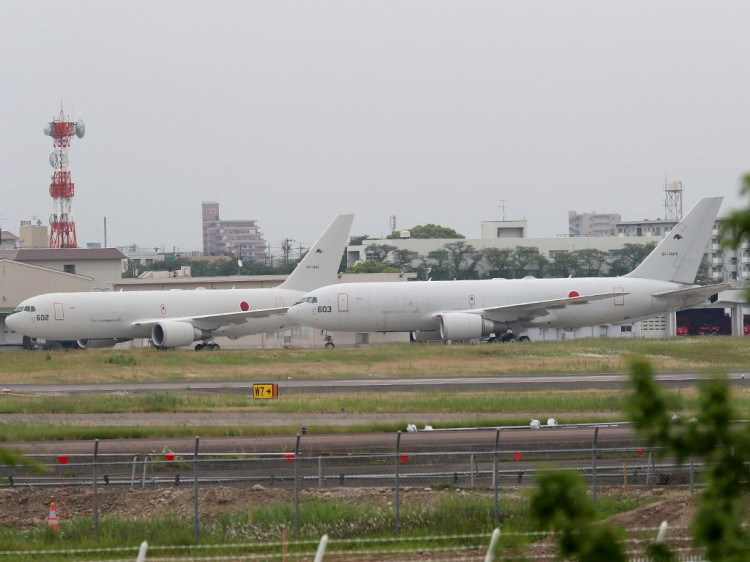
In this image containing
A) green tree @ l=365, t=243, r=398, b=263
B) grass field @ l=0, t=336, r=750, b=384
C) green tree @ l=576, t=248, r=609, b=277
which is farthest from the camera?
Result: green tree @ l=365, t=243, r=398, b=263

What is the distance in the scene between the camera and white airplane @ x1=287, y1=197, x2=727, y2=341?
58875 millimetres

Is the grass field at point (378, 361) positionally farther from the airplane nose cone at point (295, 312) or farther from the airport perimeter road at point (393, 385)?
the airplane nose cone at point (295, 312)

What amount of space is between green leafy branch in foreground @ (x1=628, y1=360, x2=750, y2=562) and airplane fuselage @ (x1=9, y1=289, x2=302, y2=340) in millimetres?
57801

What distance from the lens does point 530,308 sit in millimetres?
60125

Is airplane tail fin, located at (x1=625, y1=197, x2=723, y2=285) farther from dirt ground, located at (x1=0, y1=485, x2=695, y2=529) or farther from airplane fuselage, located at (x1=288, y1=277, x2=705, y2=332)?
dirt ground, located at (x1=0, y1=485, x2=695, y2=529)

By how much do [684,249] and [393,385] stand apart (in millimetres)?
27838

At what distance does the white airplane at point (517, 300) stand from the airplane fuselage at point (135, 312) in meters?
6.03

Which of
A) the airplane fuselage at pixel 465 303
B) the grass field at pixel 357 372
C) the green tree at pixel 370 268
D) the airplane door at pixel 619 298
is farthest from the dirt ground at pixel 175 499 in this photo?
the green tree at pixel 370 268

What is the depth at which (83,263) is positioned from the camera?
293ft

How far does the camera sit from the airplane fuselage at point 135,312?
60.2m

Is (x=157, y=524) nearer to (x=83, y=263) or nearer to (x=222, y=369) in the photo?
(x=222, y=369)

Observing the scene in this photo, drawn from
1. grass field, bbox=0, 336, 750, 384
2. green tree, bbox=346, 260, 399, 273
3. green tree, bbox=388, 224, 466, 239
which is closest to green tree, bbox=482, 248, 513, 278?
green tree, bbox=346, 260, 399, 273

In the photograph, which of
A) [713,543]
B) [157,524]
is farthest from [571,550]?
[157,524]

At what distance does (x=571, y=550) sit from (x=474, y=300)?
56362 millimetres
